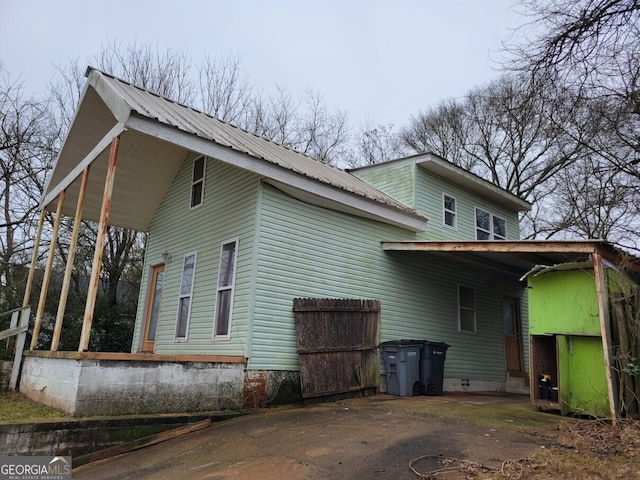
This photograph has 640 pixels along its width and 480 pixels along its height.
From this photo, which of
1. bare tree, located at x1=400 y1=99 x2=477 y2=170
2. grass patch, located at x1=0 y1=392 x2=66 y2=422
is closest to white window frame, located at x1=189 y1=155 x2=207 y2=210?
grass patch, located at x1=0 y1=392 x2=66 y2=422

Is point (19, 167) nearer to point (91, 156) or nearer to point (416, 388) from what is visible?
point (91, 156)

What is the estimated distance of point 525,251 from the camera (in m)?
7.75

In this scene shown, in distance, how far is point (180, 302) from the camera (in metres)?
9.95

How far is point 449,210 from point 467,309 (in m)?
2.73

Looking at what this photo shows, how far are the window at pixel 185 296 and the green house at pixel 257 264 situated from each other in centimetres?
5

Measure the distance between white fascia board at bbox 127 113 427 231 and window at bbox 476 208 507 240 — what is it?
10.9ft

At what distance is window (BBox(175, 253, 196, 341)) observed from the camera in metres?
9.60

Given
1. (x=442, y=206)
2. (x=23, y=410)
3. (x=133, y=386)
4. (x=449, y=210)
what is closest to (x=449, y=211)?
(x=449, y=210)

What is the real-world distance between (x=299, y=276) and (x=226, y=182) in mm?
2522

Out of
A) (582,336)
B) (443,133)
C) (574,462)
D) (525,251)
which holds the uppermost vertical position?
(443,133)

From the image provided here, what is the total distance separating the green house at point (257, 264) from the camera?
21.5 feet

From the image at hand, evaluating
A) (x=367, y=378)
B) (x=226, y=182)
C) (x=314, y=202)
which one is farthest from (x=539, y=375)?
(x=226, y=182)

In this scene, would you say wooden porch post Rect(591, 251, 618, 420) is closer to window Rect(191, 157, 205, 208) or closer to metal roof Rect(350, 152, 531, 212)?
metal roof Rect(350, 152, 531, 212)

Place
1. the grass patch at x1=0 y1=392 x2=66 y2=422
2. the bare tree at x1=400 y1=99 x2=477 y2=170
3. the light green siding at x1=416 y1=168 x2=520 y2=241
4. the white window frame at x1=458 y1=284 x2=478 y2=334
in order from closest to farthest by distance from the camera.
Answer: the grass patch at x1=0 y1=392 x2=66 y2=422 < the white window frame at x1=458 y1=284 x2=478 y2=334 < the light green siding at x1=416 y1=168 x2=520 y2=241 < the bare tree at x1=400 y1=99 x2=477 y2=170
